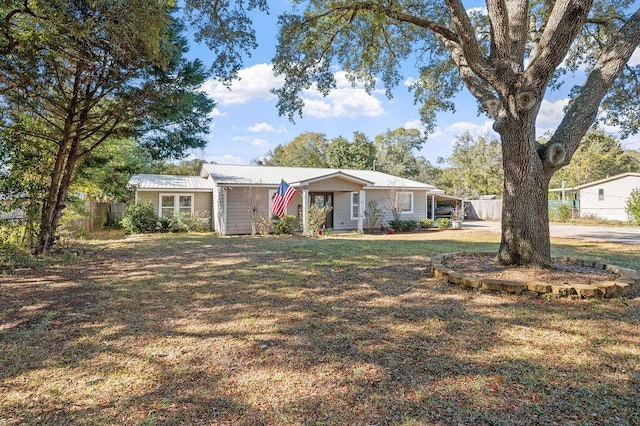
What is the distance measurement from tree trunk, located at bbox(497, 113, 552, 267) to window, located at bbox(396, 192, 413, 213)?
14.1 m

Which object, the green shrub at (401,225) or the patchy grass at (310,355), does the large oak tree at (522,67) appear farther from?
the green shrub at (401,225)

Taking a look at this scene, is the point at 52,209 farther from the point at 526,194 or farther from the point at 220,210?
the point at 526,194

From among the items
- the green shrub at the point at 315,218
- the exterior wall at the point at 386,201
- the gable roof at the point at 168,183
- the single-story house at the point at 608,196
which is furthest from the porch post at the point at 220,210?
the single-story house at the point at 608,196

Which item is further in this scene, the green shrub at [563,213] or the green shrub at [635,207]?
the green shrub at [563,213]

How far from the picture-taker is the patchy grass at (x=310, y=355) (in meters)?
2.23

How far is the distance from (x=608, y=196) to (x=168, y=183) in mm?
29507

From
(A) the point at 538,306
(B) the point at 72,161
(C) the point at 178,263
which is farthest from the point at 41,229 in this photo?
(A) the point at 538,306

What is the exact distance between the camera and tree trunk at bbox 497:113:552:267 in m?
5.39

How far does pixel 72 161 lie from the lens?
335 inches

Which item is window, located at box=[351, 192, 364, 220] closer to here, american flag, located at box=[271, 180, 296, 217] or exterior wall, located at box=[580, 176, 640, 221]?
american flag, located at box=[271, 180, 296, 217]

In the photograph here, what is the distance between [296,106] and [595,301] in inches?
283

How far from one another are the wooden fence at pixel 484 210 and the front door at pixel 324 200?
16355mm

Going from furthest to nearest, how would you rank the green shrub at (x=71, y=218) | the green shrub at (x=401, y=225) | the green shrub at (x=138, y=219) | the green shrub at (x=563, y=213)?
1. the green shrub at (x=563, y=213)
2. the green shrub at (x=401, y=225)
3. the green shrub at (x=138, y=219)
4. the green shrub at (x=71, y=218)

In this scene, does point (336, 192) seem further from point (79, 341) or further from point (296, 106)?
point (79, 341)
